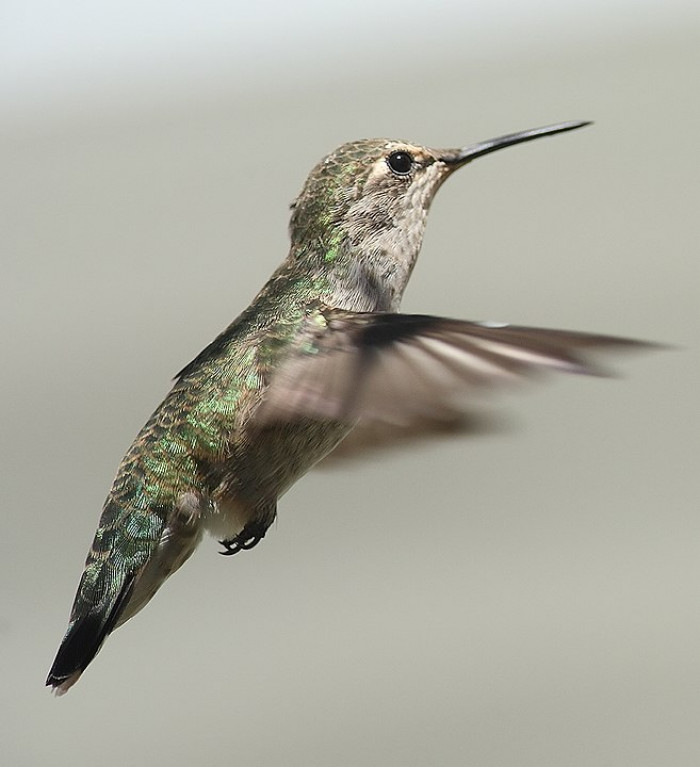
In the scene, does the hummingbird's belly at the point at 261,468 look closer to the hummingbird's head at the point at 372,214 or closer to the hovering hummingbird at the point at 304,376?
the hovering hummingbird at the point at 304,376

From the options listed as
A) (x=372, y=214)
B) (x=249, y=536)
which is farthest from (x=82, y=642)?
(x=372, y=214)

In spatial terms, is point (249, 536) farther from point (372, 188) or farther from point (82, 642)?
point (372, 188)

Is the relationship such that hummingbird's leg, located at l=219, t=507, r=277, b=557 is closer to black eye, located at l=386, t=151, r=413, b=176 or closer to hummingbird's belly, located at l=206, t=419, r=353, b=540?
hummingbird's belly, located at l=206, t=419, r=353, b=540

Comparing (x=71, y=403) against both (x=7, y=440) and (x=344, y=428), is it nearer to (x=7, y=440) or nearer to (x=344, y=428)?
(x=7, y=440)

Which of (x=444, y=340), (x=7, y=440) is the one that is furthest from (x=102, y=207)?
(x=444, y=340)

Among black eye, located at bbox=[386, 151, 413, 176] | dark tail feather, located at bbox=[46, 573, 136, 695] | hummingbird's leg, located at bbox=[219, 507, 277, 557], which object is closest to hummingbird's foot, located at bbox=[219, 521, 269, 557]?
hummingbird's leg, located at bbox=[219, 507, 277, 557]
